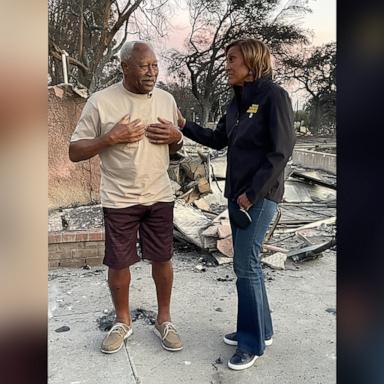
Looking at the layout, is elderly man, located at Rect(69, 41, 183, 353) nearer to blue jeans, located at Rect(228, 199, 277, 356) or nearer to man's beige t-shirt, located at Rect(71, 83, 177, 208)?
man's beige t-shirt, located at Rect(71, 83, 177, 208)

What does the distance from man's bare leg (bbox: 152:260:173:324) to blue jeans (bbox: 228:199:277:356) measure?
50 cm

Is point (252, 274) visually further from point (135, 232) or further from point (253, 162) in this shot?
point (135, 232)

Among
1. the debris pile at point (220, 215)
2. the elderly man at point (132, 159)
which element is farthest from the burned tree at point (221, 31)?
the elderly man at point (132, 159)

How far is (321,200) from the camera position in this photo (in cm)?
803

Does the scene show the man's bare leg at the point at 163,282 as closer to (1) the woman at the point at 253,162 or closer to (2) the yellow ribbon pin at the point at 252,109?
(1) the woman at the point at 253,162

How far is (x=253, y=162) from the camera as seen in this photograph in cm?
218

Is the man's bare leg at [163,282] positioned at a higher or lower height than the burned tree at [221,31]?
lower

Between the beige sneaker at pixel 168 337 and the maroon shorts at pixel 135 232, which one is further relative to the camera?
the beige sneaker at pixel 168 337

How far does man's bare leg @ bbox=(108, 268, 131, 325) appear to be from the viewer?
8.27ft

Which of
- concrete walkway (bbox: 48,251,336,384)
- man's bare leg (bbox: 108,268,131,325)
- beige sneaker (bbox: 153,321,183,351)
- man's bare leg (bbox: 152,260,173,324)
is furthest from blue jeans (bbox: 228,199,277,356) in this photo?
man's bare leg (bbox: 108,268,131,325)

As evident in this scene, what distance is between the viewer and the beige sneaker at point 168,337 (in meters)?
2.55

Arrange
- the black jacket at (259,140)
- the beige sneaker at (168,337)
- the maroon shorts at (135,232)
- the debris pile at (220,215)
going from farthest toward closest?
1. the debris pile at (220,215)
2. the beige sneaker at (168,337)
3. the maroon shorts at (135,232)
4. the black jacket at (259,140)

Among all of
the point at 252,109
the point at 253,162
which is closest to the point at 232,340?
the point at 253,162
